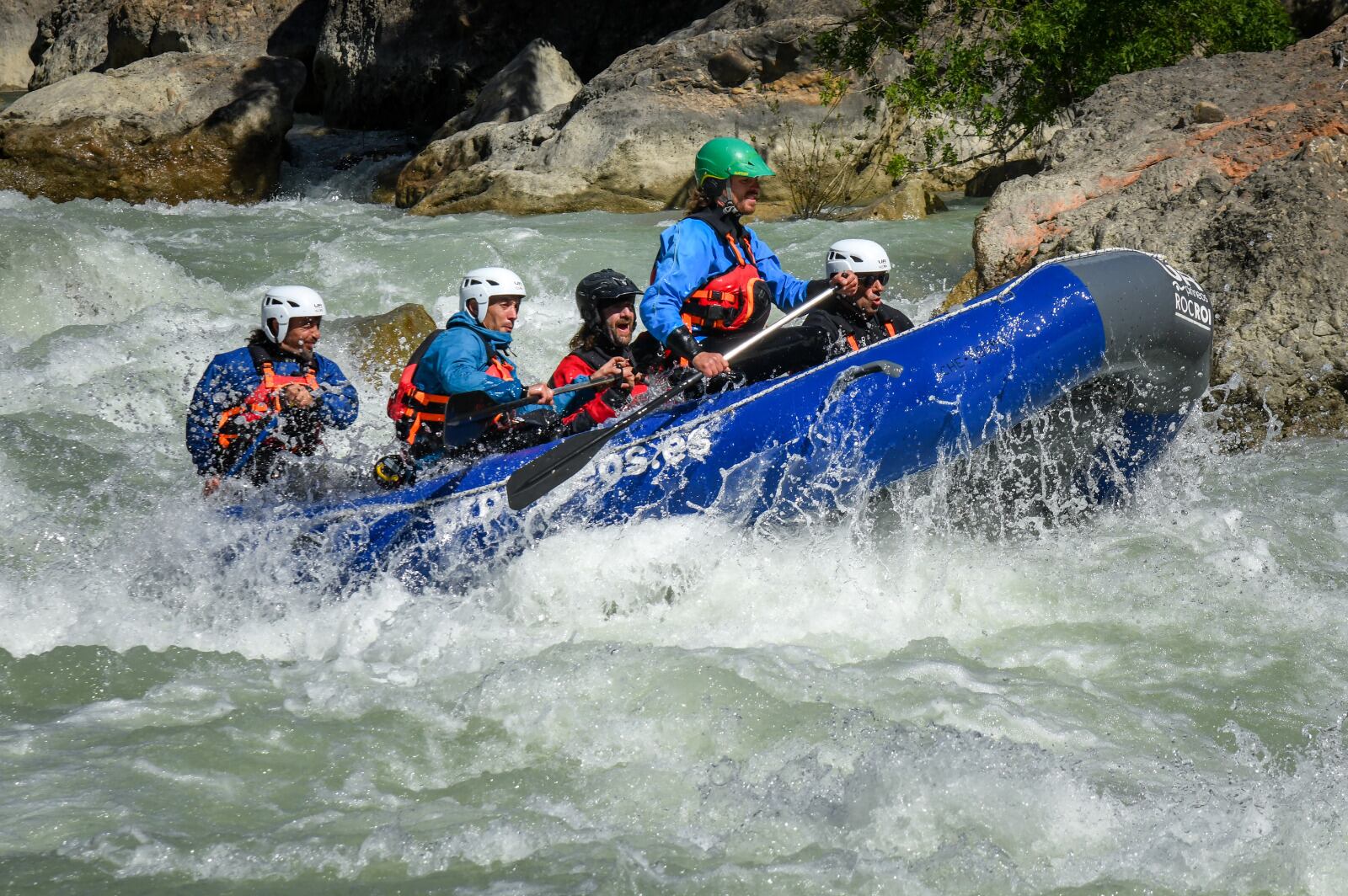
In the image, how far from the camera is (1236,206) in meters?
6.57

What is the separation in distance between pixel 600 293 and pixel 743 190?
A: 0.67m

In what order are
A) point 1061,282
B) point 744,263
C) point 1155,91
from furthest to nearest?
point 1155,91, point 744,263, point 1061,282

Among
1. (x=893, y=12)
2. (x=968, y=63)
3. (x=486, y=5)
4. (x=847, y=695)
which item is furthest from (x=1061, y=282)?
(x=486, y=5)

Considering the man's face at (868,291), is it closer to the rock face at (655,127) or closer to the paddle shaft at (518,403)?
the paddle shaft at (518,403)

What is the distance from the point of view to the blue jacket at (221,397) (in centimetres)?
490

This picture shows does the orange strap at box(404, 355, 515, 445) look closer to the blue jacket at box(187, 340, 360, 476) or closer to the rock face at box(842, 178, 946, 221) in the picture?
the blue jacket at box(187, 340, 360, 476)

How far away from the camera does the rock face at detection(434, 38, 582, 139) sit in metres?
14.6

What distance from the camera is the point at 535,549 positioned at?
4.45 m

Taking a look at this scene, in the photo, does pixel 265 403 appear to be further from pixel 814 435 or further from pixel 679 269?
pixel 814 435

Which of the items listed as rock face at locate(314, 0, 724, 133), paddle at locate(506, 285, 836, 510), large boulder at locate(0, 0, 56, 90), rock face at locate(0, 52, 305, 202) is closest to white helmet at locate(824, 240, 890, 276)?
paddle at locate(506, 285, 836, 510)

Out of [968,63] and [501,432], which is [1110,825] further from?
[968,63]

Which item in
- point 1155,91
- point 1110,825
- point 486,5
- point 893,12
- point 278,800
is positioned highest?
point 486,5

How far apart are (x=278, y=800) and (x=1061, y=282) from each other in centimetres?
308

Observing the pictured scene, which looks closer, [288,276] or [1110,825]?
[1110,825]
